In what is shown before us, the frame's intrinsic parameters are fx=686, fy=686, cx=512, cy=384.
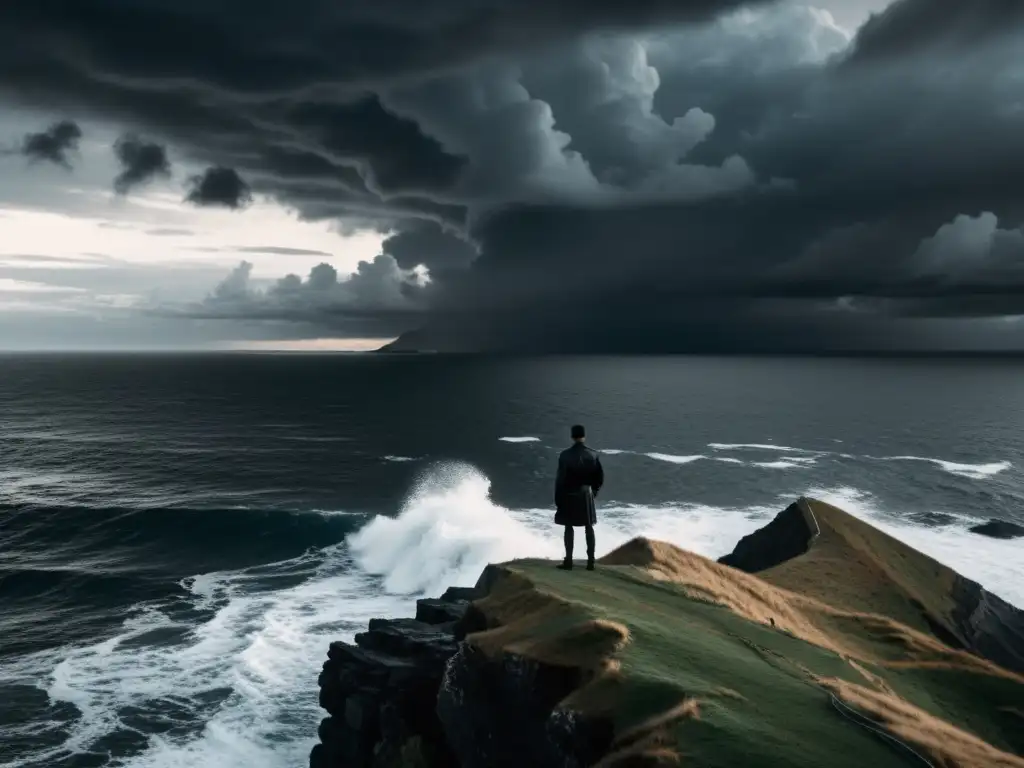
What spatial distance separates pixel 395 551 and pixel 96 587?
64.5 feet

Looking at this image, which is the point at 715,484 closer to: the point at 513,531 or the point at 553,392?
the point at 513,531

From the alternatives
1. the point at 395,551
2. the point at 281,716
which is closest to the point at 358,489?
the point at 395,551

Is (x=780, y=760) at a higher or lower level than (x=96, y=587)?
higher

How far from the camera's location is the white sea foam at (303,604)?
28.0 meters

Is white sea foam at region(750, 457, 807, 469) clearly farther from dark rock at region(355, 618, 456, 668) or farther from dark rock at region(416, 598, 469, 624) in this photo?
dark rock at region(355, 618, 456, 668)

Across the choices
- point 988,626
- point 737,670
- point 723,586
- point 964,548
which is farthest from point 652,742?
point 964,548

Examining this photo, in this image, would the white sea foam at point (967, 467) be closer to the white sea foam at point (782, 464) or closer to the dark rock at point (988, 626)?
the white sea foam at point (782, 464)

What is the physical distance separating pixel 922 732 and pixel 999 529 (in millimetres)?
53951

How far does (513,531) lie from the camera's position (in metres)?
55.2

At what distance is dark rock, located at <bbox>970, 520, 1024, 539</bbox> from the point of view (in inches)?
2181

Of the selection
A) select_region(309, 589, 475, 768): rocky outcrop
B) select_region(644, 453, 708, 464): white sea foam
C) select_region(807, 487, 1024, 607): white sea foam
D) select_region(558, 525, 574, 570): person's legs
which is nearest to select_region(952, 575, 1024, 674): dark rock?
select_region(807, 487, 1024, 607): white sea foam

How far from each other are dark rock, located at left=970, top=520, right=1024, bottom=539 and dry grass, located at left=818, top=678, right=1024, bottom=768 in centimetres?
4976

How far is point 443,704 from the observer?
1731 centimetres

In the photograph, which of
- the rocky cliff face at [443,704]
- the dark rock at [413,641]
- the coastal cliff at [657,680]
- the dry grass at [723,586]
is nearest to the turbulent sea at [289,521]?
the rocky cliff face at [443,704]
